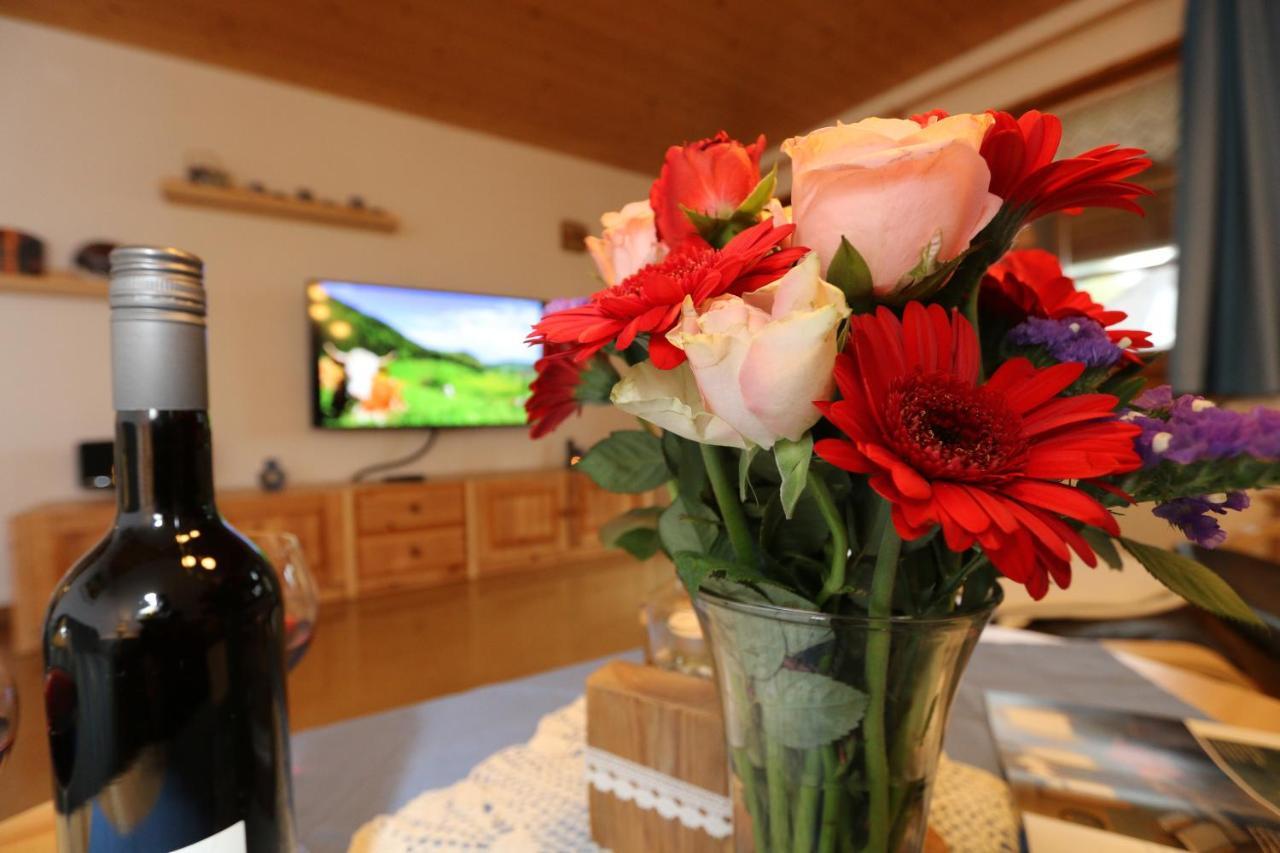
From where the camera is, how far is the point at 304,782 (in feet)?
1.55

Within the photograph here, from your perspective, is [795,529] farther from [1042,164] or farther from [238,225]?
[238,225]

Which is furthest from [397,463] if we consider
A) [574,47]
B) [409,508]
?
[574,47]

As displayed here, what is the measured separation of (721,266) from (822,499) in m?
0.09

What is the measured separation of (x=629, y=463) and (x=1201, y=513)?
218 mm

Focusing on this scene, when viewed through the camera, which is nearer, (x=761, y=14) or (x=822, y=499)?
(x=822, y=499)

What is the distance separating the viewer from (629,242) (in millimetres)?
294

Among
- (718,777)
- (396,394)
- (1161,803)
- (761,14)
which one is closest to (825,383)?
(718,777)

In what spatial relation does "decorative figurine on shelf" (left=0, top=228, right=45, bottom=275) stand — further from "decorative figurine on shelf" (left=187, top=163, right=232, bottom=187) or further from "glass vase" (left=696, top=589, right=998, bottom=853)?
"glass vase" (left=696, top=589, right=998, bottom=853)

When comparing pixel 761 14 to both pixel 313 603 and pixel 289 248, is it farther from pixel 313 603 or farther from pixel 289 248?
pixel 313 603

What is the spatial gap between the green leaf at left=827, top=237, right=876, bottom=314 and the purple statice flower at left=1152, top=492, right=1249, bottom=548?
12 cm

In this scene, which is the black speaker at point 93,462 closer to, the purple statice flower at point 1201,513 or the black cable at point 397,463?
the black cable at point 397,463

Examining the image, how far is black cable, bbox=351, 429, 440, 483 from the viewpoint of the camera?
9.48ft

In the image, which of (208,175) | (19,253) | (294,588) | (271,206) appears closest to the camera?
(294,588)

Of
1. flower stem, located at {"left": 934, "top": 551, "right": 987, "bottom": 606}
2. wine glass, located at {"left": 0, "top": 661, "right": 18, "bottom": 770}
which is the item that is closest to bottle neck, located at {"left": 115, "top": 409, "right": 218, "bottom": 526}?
wine glass, located at {"left": 0, "top": 661, "right": 18, "bottom": 770}
